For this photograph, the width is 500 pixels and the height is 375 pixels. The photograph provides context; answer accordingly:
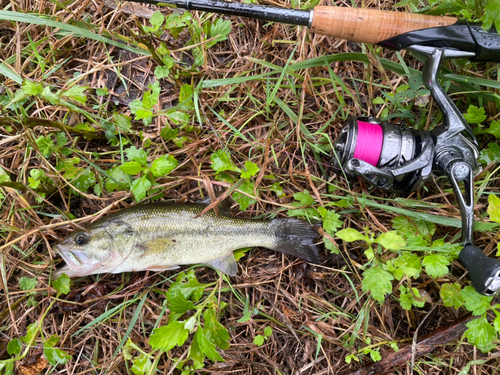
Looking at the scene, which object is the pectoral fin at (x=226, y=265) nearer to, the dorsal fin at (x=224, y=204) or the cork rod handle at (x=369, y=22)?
the dorsal fin at (x=224, y=204)

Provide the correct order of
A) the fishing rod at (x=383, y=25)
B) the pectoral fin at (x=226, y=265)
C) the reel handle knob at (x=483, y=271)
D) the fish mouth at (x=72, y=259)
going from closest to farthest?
the reel handle knob at (x=483, y=271) < the fishing rod at (x=383, y=25) < the fish mouth at (x=72, y=259) < the pectoral fin at (x=226, y=265)

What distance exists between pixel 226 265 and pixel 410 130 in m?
1.93

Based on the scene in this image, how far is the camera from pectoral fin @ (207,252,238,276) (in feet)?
10.2

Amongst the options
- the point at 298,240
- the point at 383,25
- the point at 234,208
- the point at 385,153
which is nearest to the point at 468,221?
the point at 385,153

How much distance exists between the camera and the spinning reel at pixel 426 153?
2.55 metres

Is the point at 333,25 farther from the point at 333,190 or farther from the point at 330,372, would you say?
the point at 330,372

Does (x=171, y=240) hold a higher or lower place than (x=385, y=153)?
lower

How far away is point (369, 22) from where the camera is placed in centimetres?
263

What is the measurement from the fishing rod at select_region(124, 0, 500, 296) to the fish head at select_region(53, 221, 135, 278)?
1871 millimetres

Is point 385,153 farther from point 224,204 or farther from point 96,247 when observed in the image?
point 96,247

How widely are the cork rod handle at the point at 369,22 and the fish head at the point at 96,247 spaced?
2.32 metres

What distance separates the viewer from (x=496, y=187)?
10.2 ft

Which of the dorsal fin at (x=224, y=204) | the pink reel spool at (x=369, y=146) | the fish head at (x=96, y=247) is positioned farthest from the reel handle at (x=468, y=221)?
the fish head at (x=96, y=247)

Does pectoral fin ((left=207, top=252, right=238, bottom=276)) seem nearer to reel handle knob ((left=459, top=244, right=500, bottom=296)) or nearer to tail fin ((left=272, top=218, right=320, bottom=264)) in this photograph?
tail fin ((left=272, top=218, right=320, bottom=264))
